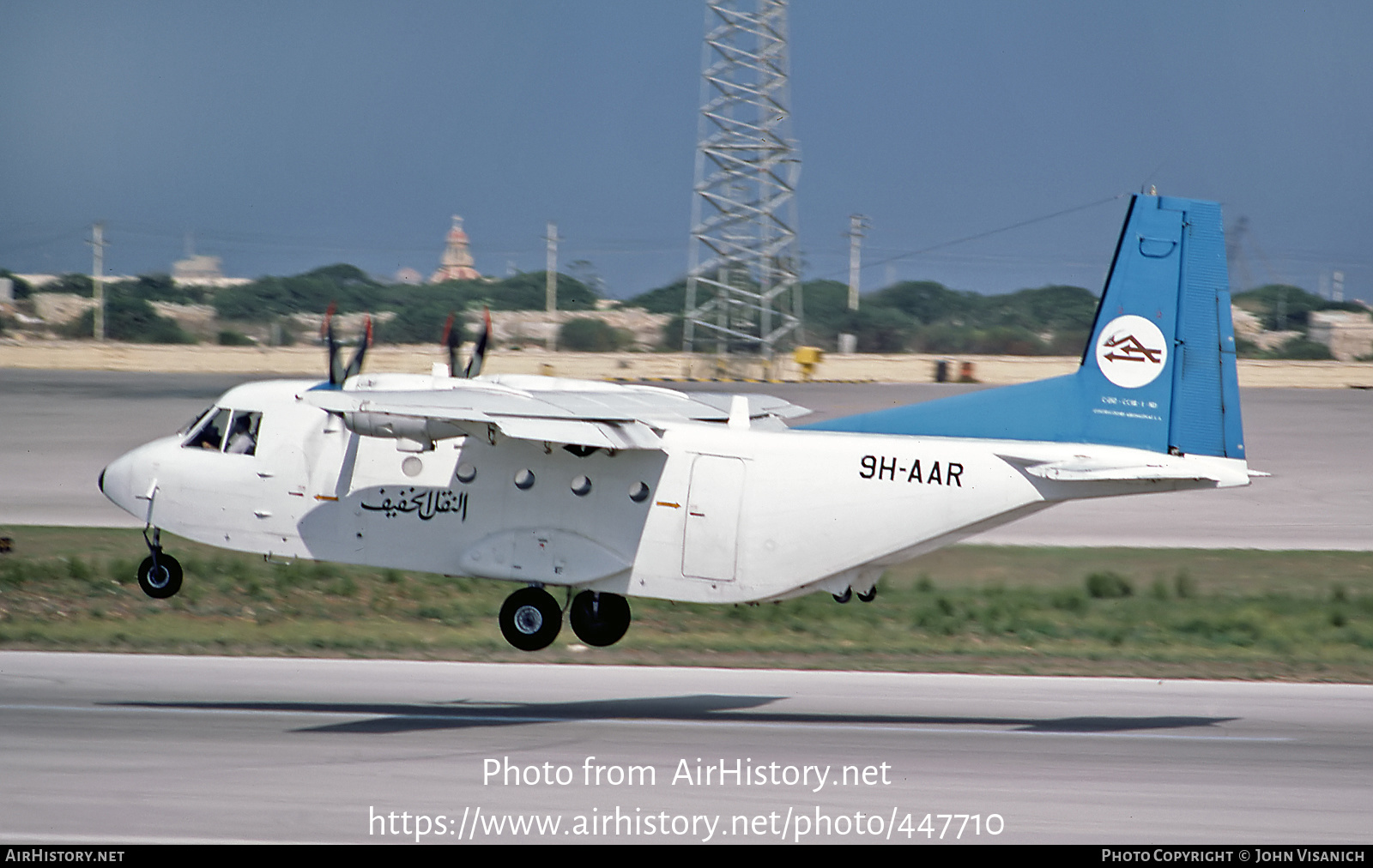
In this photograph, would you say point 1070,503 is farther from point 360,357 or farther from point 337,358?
point 337,358

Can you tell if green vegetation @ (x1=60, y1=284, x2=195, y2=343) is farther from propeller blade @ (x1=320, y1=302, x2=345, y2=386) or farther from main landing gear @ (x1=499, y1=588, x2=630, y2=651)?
main landing gear @ (x1=499, y1=588, x2=630, y2=651)

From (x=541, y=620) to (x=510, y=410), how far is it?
357 cm

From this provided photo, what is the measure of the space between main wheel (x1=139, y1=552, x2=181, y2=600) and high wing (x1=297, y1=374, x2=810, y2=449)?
11.5ft

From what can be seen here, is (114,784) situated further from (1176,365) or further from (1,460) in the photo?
(1,460)

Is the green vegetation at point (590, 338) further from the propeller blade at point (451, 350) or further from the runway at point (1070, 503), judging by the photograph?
the propeller blade at point (451, 350)

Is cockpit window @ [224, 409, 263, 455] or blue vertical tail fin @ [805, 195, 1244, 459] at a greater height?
blue vertical tail fin @ [805, 195, 1244, 459]

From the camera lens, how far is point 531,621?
60.4 feet

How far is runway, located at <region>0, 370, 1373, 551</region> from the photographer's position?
34219mm

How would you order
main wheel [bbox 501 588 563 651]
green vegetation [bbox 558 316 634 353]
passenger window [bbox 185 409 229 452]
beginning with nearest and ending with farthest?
main wheel [bbox 501 588 563 651] < passenger window [bbox 185 409 229 452] < green vegetation [bbox 558 316 634 353]

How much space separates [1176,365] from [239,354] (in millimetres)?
48094

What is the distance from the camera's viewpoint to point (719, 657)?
2377cm

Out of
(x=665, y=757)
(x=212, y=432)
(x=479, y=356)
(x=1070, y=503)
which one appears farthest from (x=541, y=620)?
(x=1070, y=503)

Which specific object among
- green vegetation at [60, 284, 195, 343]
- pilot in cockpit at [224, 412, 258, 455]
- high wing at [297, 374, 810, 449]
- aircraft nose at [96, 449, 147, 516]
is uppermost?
green vegetation at [60, 284, 195, 343]

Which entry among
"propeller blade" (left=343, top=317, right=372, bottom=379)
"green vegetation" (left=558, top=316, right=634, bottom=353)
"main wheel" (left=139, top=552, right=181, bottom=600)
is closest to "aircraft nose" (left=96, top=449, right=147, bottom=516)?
"main wheel" (left=139, top=552, right=181, bottom=600)
